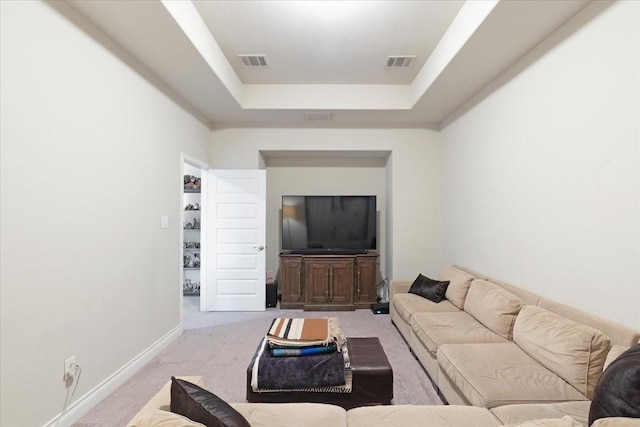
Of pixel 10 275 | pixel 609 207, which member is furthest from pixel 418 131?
pixel 10 275

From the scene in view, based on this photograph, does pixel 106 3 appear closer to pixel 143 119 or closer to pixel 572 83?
pixel 143 119

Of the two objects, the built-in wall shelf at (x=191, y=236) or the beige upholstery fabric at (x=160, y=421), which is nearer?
the beige upholstery fabric at (x=160, y=421)

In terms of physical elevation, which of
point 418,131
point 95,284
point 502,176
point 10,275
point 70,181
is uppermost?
point 418,131

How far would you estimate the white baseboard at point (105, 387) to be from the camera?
81.0 inches

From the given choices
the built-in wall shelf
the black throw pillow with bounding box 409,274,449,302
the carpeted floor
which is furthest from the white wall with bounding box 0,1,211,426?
the black throw pillow with bounding box 409,274,449,302

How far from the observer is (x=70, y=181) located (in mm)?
2092

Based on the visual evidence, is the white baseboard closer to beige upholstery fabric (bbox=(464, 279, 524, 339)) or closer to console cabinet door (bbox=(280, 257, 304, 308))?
console cabinet door (bbox=(280, 257, 304, 308))

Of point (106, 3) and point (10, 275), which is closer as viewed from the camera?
point (10, 275)

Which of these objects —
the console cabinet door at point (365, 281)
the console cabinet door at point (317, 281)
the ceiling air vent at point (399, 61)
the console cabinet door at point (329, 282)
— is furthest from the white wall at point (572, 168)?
the console cabinet door at point (317, 281)

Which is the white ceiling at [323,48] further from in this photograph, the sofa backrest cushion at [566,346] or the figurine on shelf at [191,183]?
the sofa backrest cushion at [566,346]

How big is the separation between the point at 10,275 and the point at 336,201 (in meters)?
3.82

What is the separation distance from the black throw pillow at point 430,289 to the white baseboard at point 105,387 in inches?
115

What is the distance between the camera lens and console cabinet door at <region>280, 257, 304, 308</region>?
4.76 meters

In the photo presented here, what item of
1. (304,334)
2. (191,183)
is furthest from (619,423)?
(191,183)
